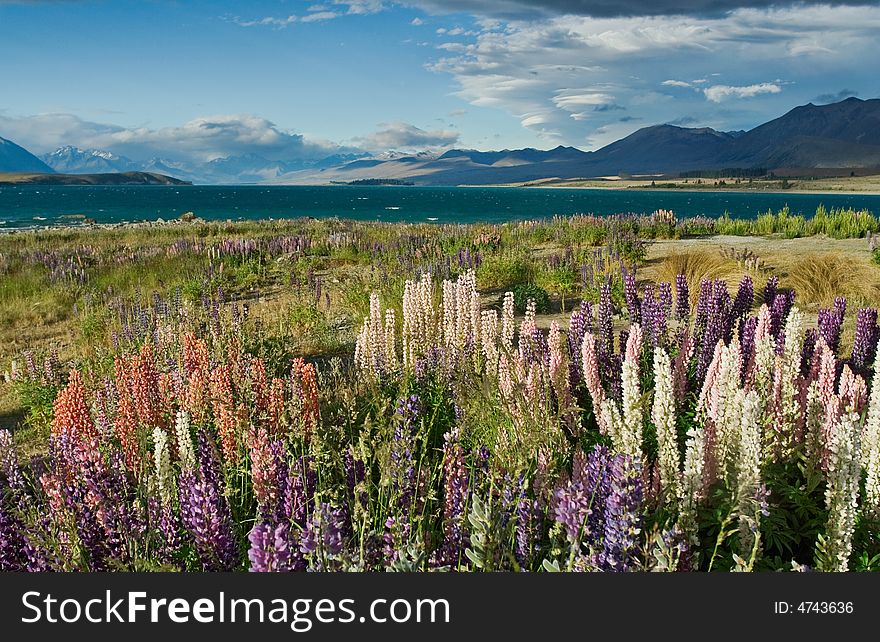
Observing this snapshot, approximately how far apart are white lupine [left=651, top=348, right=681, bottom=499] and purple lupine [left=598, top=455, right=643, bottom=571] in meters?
0.71

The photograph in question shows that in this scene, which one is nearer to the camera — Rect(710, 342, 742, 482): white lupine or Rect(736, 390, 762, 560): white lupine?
Rect(736, 390, 762, 560): white lupine

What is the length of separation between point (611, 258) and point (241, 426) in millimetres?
11484

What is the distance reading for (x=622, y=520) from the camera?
2.43 m

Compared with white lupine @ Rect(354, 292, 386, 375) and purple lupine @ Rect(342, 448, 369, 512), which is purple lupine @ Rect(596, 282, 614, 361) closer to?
white lupine @ Rect(354, 292, 386, 375)

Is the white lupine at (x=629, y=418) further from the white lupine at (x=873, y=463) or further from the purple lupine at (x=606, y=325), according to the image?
the purple lupine at (x=606, y=325)

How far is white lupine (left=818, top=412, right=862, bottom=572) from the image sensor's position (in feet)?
9.33

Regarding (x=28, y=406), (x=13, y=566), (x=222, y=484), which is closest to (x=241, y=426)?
(x=222, y=484)

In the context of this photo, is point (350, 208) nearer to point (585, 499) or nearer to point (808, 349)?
point (808, 349)

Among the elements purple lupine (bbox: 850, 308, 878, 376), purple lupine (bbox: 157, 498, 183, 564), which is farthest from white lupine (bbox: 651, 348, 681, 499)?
purple lupine (bbox: 850, 308, 878, 376)

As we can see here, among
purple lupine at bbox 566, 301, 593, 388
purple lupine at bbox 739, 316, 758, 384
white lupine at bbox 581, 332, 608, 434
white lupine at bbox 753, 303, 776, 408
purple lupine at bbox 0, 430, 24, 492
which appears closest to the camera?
purple lupine at bbox 0, 430, 24, 492

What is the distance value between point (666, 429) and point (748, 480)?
70 cm

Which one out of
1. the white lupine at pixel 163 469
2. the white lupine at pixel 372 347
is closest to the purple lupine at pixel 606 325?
the white lupine at pixel 372 347

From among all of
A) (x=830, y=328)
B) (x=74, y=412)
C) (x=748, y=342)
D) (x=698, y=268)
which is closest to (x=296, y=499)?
(x=74, y=412)

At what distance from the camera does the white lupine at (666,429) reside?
326 cm
